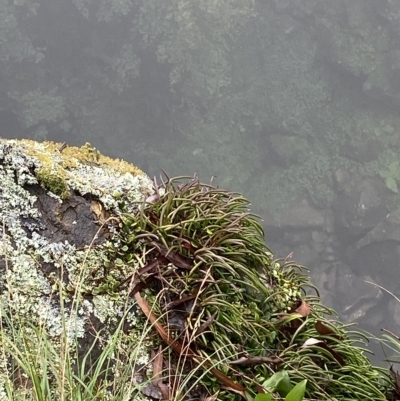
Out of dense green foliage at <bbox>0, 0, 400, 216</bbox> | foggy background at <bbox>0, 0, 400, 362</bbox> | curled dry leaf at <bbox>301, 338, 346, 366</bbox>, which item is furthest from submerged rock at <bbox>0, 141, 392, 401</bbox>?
dense green foliage at <bbox>0, 0, 400, 216</bbox>

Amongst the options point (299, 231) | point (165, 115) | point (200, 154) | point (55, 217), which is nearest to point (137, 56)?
point (165, 115)

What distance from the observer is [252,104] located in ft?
31.1

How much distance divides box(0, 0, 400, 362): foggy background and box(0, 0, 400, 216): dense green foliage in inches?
0.8

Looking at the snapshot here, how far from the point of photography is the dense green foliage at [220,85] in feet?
29.2

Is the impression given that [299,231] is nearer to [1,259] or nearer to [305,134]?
[305,134]

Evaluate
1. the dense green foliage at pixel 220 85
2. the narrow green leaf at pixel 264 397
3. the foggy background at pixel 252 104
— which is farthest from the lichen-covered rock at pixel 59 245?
the dense green foliage at pixel 220 85

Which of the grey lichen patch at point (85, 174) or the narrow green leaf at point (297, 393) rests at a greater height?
the grey lichen patch at point (85, 174)

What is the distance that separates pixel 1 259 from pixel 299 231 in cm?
865

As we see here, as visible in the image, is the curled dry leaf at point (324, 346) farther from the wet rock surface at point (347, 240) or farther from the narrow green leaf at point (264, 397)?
the wet rock surface at point (347, 240)

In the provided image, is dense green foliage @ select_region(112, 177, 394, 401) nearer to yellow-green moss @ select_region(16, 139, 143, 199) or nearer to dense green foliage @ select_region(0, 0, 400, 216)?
yellow-green moss @ select_region(16, 139, 143, 199)

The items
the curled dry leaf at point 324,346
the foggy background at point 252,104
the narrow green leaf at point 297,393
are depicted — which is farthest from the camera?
the foggy background at point 252,104

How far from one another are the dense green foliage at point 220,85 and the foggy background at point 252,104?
2 cm

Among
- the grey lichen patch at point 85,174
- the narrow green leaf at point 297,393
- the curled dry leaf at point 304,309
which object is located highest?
the grey lichen patch at point 85,174

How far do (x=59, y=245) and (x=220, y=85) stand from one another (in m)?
8.91
